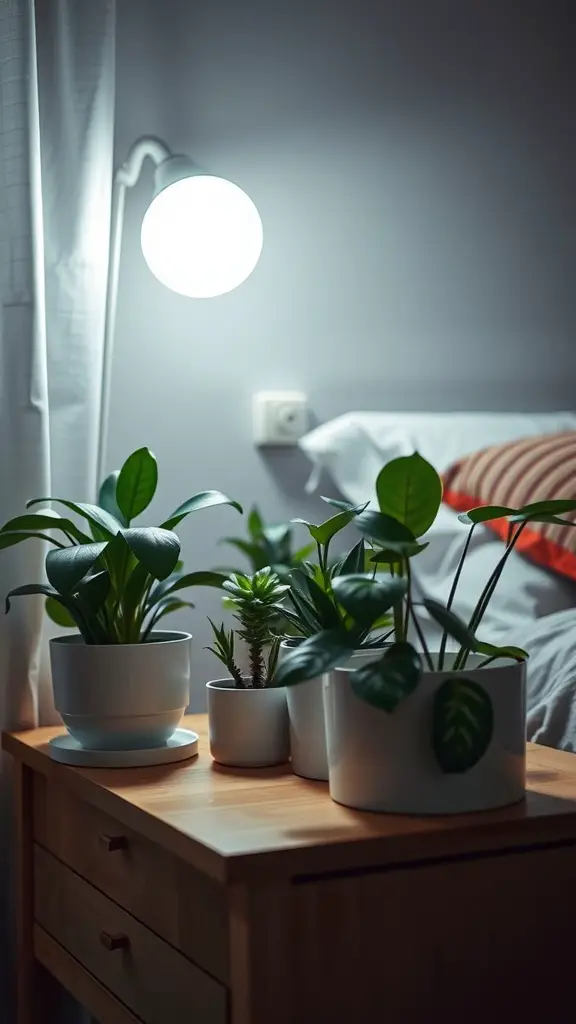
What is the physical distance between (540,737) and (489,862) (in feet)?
1.22

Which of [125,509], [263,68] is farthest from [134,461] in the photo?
[263,68]

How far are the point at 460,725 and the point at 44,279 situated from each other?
2.78 feet

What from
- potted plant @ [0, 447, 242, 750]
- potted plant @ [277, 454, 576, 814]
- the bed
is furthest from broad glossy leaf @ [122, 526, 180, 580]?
the bed

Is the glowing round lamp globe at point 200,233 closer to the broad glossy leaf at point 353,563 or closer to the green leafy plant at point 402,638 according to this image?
the broad glossy leaf at point 353,563

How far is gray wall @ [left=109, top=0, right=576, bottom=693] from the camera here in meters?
1.80

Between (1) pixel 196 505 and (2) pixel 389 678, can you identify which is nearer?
(2) pixel 389 678

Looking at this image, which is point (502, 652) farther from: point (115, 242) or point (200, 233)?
point (115, 242)

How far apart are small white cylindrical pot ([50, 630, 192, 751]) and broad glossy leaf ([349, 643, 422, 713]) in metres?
0.36

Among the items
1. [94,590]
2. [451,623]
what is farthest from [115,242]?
[451,623]

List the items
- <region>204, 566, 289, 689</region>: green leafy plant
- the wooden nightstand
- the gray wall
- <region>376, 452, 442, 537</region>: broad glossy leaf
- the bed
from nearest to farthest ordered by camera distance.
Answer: the wooden nightstand → <region>376, 452, 442, 537</region>: broad glossy leaf → <region>204, 566, 289, 689</region>: green leafy plant → the bed → the gray wall

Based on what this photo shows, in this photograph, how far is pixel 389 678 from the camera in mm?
853

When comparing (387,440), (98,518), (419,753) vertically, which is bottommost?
(419,753)

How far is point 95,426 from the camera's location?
1480 millimetres

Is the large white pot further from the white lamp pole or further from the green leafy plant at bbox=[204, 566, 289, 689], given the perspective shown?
the white lamp pole
